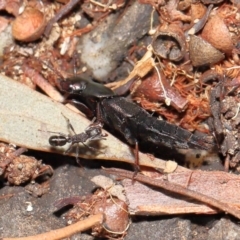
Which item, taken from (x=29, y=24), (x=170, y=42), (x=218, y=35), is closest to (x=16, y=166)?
(x=29, y=24)

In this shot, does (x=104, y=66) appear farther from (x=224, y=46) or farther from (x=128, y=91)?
(x=224, y=46)

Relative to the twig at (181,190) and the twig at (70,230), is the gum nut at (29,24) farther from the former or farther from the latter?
the twig at (70,230)

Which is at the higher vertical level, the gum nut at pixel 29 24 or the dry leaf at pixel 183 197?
the gum nut at pixel 29 24

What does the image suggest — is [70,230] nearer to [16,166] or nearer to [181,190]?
[16,166]

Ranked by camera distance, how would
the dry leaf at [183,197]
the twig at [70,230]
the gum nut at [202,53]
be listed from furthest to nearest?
the gum nut at [202,53], the dry leaf at [183,197], the twig at [70,230]

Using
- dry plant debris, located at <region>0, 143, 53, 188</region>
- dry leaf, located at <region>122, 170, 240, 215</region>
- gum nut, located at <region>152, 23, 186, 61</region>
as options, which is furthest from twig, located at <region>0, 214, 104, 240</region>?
gum nut, located at <region>152, 23, 186, 61</region>

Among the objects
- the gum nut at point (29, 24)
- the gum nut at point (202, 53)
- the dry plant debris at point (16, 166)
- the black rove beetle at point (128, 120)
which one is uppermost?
the gum nut at point (202, 53)

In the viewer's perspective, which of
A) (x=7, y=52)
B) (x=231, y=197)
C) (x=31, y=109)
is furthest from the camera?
(x=7, y=52)

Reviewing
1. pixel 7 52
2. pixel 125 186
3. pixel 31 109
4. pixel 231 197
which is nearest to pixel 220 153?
pixel 231 197

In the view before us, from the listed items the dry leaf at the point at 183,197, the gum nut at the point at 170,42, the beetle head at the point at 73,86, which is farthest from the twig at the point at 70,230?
the gum nut at the point at 170,42
